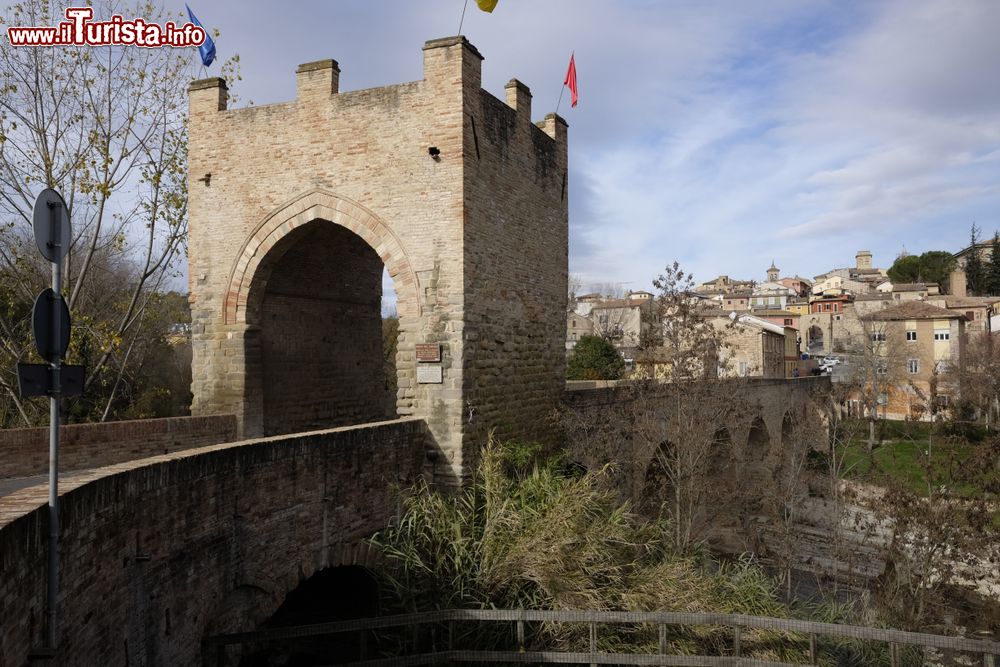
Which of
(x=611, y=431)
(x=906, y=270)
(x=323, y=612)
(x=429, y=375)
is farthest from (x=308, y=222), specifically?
(x=906, y=270)

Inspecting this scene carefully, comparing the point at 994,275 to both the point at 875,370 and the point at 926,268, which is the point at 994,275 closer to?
the point at 926,268

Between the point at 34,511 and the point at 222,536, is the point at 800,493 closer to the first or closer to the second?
the point at 222,536

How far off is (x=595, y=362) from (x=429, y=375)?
18.9 metres

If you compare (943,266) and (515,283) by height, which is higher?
(943,266)

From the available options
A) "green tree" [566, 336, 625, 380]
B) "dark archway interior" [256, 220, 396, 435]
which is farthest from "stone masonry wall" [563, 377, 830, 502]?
"green tree" [566, 336, 625, 380]

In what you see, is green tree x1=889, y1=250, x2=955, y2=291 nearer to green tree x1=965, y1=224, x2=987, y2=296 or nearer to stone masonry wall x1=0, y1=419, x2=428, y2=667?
green tree x1=965, y1=224, x2=987, y2=296

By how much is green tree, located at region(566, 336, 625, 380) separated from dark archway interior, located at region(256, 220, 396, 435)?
14474 millimetres

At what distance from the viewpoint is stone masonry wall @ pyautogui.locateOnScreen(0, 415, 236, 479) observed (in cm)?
913

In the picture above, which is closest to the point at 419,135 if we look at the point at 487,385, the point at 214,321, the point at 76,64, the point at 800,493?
the point at 487,385

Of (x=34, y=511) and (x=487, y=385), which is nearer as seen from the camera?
(x=34, y=511)

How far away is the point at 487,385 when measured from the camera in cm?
1142

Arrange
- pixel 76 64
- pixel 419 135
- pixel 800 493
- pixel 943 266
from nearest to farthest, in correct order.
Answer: pixel 419 135, pixel 76 64, pixel 800 493, pixel 943 266

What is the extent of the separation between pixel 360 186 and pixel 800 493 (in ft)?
53.8

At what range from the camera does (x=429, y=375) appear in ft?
35.6
